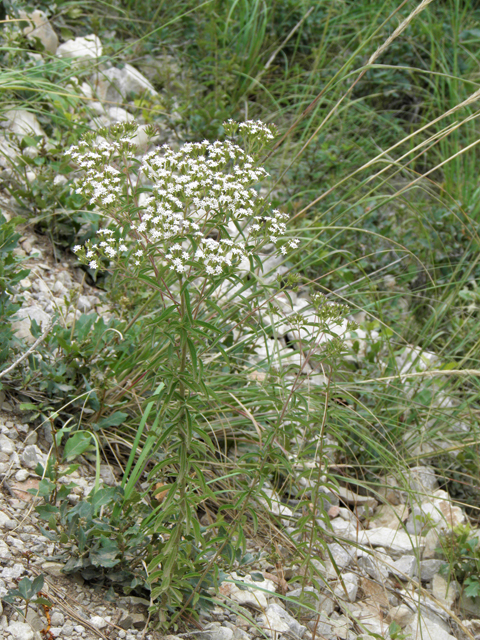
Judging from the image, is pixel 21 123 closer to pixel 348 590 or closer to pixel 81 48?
pixel 81 48

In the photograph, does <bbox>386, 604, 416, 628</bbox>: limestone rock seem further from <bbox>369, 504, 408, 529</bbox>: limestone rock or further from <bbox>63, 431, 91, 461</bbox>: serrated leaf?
<bbox>63, 431, 91, 461</bbox>: serrated leaf

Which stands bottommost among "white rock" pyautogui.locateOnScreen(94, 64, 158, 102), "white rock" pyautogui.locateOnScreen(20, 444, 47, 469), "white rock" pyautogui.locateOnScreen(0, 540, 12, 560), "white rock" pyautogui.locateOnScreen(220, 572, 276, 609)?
"white rock" pyautogui.locateOnScreen(220, 572, 276, 609)

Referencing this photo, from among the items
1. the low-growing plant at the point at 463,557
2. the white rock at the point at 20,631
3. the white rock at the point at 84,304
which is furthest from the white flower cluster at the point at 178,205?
the low-growing plant at the point at 463,557

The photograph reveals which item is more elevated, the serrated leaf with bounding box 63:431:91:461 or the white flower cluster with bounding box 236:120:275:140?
the white flower cluster with bounding box 236:120:275:140

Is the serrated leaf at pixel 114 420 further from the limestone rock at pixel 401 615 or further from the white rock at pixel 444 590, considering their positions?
the white rock at pixel 444 590

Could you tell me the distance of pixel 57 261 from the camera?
2945 mm

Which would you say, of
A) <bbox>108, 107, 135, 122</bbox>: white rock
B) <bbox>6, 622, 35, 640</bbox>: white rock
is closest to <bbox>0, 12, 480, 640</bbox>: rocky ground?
<bbox>6, 622, 35, 640</bbox>: white rock

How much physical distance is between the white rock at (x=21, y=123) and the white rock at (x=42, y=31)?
22.9 inches

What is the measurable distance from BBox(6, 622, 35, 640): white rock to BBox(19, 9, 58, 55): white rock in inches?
133

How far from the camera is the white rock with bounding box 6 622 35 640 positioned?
56.2 inches

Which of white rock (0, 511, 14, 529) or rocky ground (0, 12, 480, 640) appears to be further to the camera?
white rock (0, 511, 14, 529)

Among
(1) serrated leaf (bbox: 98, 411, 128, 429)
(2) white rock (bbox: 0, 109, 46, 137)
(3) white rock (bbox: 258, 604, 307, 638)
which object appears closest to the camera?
(3) white rock (bbox: 258, 604, 307, 638)

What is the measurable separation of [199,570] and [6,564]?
54cm

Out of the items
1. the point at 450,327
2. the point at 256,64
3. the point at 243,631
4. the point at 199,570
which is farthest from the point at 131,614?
the point at 256,64
